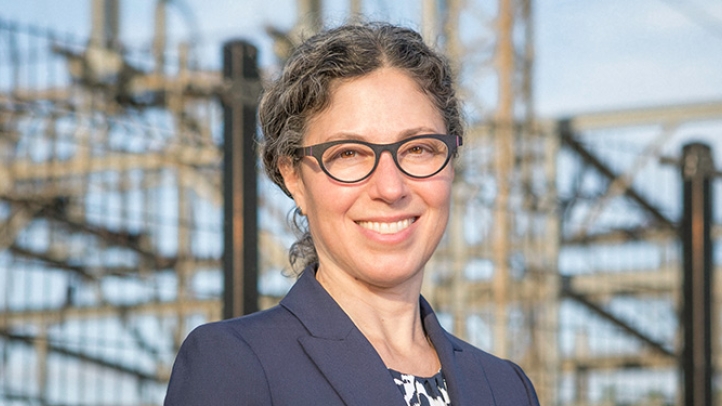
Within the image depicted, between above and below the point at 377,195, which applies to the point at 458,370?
below

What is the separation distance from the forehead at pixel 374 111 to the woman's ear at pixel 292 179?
7cm

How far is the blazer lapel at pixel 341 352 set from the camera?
1670mm

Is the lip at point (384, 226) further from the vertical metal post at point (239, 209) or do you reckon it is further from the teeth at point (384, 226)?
the vertical metal post at point (239, 209)

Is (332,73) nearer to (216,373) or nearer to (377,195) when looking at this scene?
(377,195)

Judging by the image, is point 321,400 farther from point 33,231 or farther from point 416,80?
point 33,231

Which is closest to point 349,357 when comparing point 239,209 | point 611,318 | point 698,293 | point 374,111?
point 374,111

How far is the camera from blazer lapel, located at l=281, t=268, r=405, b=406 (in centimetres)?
167

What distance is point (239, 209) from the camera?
10.2 ft

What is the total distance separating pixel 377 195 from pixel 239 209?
142cm

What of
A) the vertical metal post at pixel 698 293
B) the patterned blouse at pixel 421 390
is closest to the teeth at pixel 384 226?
the patterned blouse at pixel 421 390

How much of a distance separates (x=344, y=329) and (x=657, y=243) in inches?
193

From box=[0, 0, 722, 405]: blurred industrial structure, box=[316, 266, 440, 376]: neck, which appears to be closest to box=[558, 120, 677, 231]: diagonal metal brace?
box=[0, 0, 722, 405]: blurred industrial structure

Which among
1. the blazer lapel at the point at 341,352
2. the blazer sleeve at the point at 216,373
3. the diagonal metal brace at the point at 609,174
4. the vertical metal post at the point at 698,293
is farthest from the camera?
the diagonal metal brace at the point at 609,174

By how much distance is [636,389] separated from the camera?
6.19 metres
